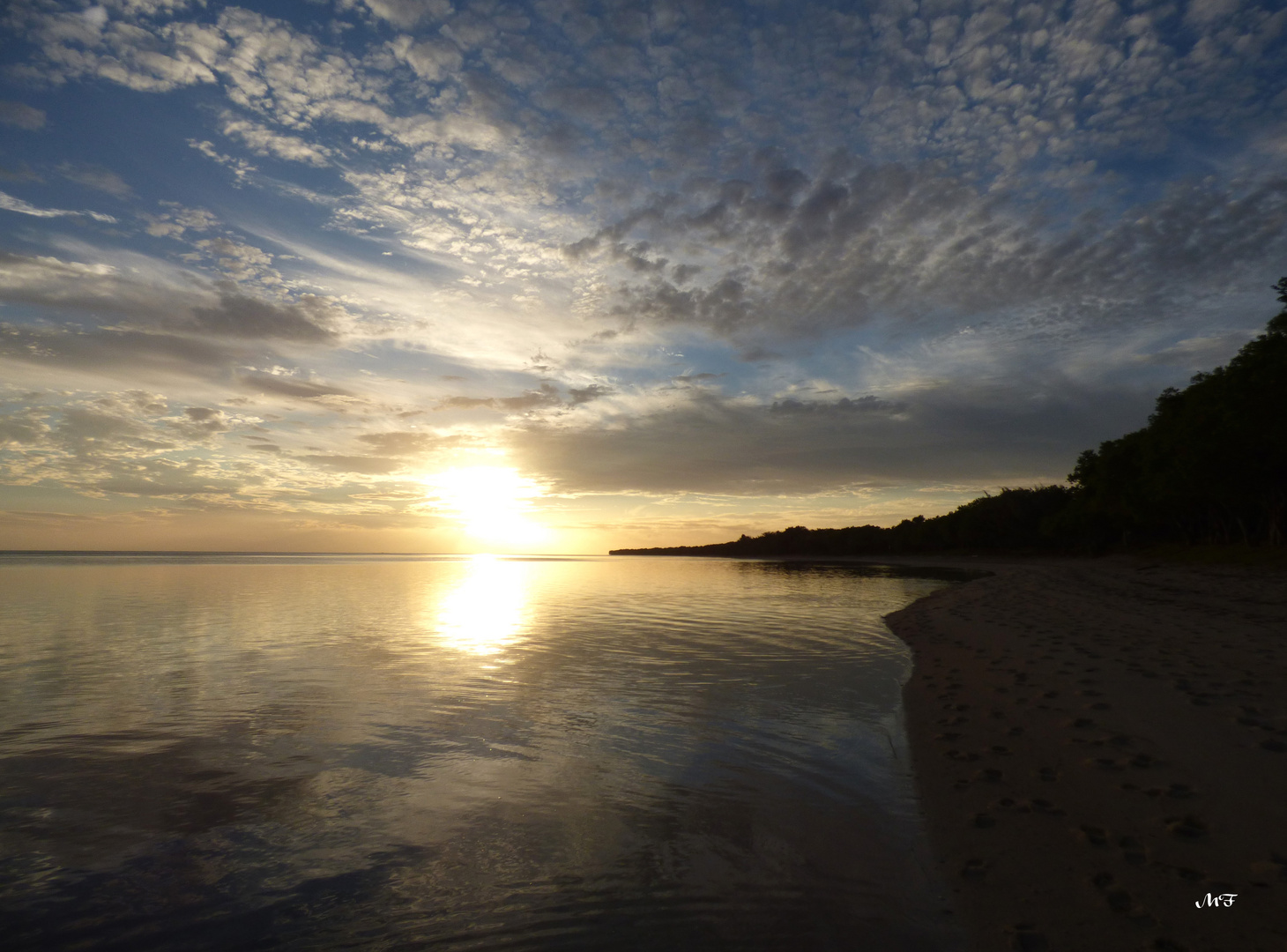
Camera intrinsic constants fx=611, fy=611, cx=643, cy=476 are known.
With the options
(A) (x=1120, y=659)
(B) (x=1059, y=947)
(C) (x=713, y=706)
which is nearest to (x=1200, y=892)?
(B) (x=1059, y=947)

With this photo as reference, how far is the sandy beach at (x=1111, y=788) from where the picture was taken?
16.8ft

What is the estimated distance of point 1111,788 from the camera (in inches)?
293

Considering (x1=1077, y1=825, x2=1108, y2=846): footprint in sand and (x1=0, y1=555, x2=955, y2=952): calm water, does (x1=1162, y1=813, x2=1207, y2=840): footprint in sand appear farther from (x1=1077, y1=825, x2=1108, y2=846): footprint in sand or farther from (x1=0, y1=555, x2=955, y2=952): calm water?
(x1=0, y1=555, x2=955, y2=952): calm water

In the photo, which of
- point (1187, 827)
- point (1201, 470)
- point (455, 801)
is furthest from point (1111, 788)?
point (1201, 470)

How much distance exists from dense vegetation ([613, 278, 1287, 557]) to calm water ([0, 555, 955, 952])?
137ft

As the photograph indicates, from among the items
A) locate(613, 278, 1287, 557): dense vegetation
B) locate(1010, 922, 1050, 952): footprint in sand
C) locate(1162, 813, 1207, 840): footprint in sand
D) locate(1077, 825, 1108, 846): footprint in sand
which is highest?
locate(613, 278, 1287, 557): dense vegetation

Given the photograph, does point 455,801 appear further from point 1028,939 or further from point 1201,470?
point 1201,470

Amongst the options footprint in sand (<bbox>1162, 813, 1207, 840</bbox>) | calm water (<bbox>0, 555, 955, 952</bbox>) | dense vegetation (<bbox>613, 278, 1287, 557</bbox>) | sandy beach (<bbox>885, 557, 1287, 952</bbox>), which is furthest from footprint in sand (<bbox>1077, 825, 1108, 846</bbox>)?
dense vegetation (<bbox>613, 278, 1287, 557</bbox>)

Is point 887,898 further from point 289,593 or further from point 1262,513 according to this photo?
point 1262,513

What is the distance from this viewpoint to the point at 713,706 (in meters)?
12.9

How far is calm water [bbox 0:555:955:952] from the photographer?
556cm

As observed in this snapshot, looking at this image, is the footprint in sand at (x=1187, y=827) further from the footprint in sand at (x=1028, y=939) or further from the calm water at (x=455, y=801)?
the calm water at (x=455, y=801)

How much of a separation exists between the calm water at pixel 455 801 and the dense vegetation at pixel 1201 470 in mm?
41799

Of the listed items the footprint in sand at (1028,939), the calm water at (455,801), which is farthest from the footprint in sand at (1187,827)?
the calm water at (455,801)
